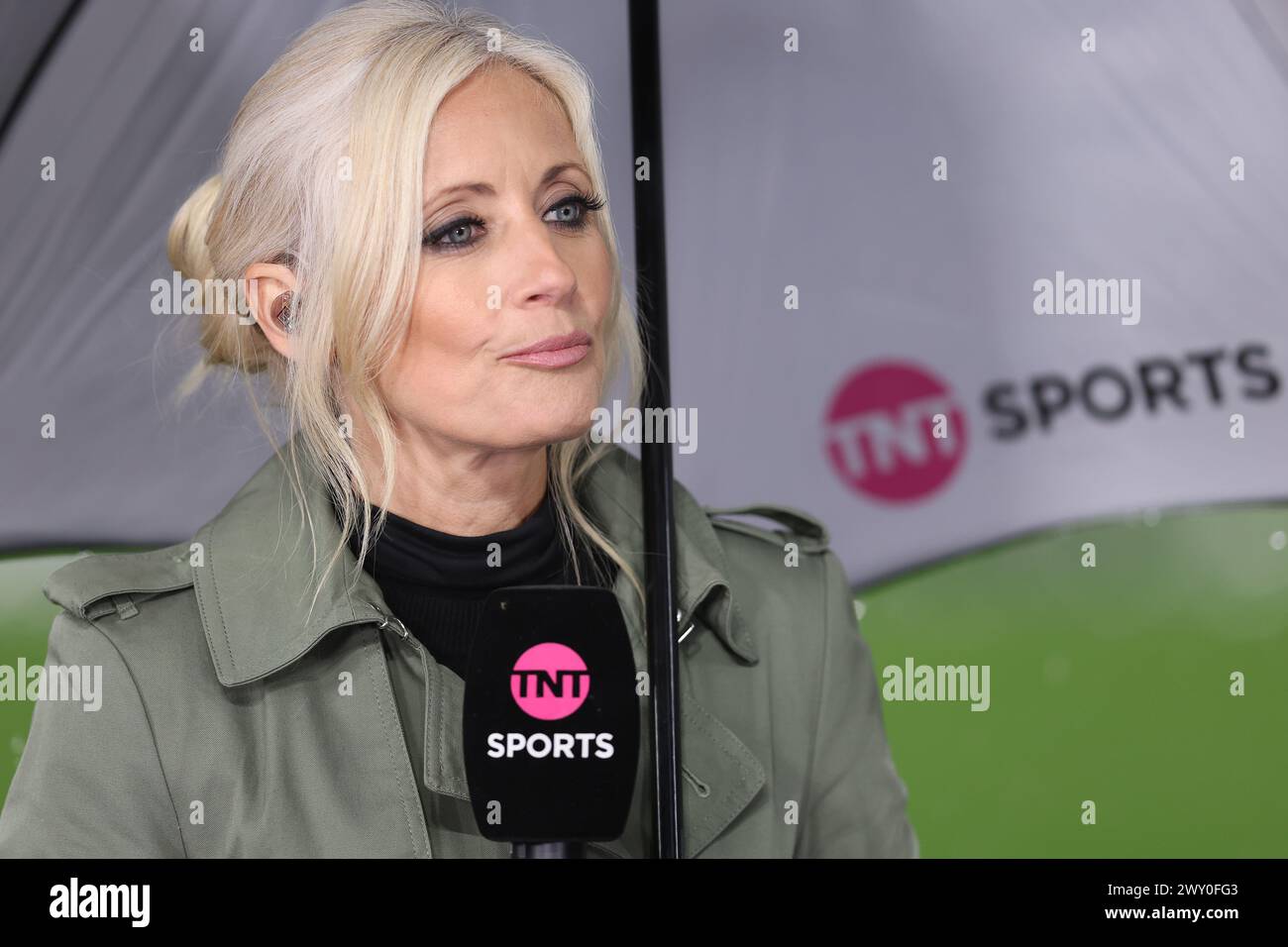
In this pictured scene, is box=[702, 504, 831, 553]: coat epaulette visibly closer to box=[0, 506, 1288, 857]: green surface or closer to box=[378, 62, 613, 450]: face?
box=[0, 506, 1288, 857]: green surface

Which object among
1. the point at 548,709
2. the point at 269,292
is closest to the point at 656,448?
the point at 548,709

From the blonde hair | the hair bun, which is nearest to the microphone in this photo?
the blonde hair

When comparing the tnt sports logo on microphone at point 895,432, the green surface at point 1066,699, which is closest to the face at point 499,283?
the tnt sports logo on microphone at point 895,432

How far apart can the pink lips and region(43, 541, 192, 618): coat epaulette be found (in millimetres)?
476

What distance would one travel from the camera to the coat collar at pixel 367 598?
160 cm

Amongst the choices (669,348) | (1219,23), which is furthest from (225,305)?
(1219,23)

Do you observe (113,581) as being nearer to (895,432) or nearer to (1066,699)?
(895,432)

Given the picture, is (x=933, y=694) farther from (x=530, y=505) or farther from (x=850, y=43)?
(x=850, y=43)

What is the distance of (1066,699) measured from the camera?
179 cm

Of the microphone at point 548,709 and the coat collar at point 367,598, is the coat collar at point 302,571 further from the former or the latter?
the microphone at point 548,709

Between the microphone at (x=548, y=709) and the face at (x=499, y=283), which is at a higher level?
the face at (x=499, y=283)

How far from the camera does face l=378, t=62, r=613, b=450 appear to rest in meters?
1.61

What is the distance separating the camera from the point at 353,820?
160 centimetres
